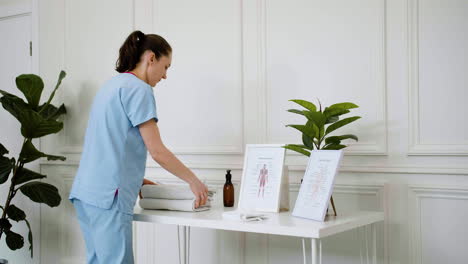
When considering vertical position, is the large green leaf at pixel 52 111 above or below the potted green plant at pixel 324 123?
above

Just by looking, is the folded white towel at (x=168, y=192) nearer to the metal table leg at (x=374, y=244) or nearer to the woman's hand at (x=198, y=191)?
the woman's hand at (x=198, y=191)

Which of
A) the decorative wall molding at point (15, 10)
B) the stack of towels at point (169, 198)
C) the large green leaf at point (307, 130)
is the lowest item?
the stack of towels at point (169, 198)

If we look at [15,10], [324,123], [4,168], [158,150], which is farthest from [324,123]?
[15,10]

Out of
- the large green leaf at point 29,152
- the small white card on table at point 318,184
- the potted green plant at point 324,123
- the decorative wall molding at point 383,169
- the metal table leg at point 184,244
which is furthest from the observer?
the large green leaf at point 29,152

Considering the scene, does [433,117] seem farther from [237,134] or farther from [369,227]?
[237,134]

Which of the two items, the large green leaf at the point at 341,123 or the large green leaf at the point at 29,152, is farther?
the large green leaf at the point at 29,152

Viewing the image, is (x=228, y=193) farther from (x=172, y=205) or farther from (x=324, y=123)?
(x=324, y=123)

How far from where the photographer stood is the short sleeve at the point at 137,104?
7.65 feet

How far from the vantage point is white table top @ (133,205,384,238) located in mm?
2061

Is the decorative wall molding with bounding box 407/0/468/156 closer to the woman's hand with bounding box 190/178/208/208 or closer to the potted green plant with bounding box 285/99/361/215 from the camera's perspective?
the potted green plant with bounding box 285/99/361/215

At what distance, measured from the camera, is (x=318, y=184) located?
229 centimetres

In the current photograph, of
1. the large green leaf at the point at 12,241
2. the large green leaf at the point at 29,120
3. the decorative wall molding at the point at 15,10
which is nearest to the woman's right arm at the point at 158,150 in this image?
the large green leaf at the point at 29,120

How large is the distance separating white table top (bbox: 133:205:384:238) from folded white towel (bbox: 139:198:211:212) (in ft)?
0.07

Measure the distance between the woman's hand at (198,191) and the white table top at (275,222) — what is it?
0.05 meters
